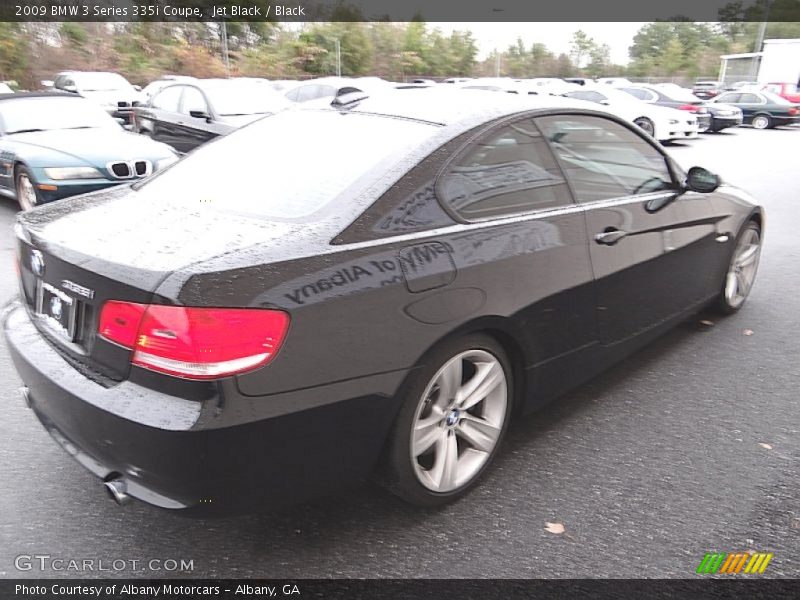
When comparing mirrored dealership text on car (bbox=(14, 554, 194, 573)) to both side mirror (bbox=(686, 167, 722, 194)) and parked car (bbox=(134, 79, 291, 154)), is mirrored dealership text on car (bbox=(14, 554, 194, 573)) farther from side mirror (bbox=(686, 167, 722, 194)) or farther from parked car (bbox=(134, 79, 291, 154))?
parked car (bbox=(134, 79, 291, 154))

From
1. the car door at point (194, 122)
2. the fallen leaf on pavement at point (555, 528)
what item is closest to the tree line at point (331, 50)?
the car door at point (194, 122)

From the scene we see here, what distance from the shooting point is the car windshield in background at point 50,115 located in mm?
7883

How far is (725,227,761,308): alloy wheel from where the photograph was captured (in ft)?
15.0

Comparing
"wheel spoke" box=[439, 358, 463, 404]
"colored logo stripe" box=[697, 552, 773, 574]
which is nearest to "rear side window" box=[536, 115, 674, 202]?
"wheel spoke" box=[439, 358, 463, 404]

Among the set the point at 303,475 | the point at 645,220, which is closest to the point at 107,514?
the point at 303,475

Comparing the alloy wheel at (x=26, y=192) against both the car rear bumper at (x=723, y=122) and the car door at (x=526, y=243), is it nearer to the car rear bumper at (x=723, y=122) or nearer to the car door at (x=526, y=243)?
the car door at (x=526, y=243)

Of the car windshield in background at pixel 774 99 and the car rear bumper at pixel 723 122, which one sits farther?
the car windshield in background at pixel 774 99

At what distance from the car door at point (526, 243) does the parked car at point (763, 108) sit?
23.1 meters

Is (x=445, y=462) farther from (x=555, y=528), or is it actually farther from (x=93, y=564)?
(x=93, y=564)

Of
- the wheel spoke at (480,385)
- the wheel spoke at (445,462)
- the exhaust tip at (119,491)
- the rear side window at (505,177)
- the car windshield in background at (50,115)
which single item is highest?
the rear side window at (505,177)

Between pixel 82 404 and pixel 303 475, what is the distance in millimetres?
731

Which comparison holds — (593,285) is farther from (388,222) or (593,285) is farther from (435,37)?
(435,37)

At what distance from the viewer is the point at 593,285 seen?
3.02 m

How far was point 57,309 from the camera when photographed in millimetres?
2285
